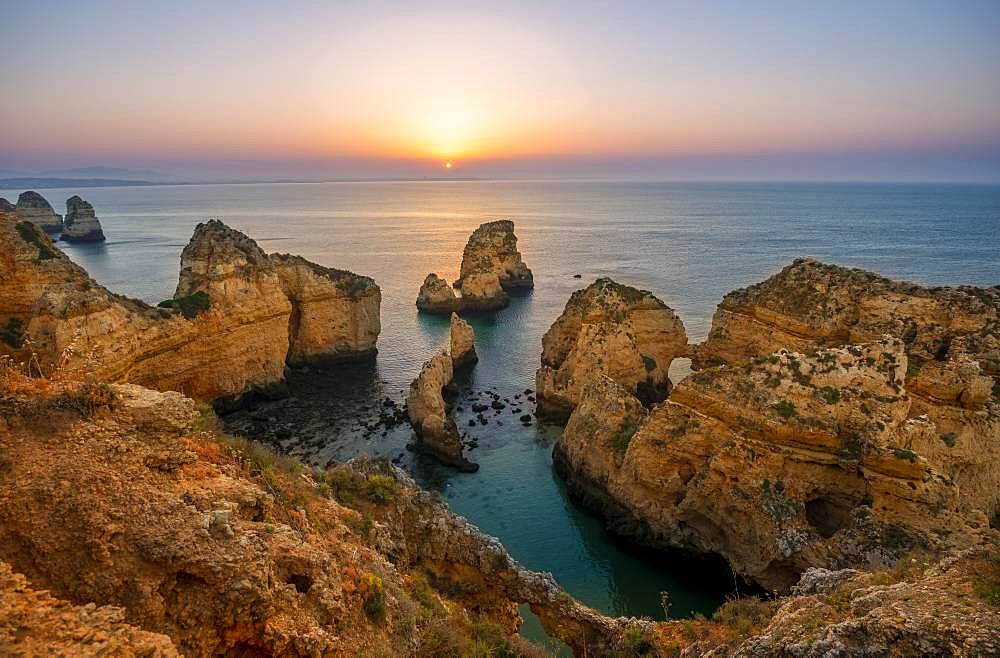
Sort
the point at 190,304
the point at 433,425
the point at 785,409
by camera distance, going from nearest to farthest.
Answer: the point at 785,409
the point at 433,425
the point at 190,304

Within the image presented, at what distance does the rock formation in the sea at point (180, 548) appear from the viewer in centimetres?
738

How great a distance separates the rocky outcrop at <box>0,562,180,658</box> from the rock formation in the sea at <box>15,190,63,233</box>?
12500 cm

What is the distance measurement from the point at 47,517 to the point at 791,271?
109 feet

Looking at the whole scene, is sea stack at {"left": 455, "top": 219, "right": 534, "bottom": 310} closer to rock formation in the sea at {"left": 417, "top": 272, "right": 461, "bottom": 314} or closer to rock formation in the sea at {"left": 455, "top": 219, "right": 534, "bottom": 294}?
rock formation in the sea at {"left": 455, "top": 219, "right": 534, "bottom": 294}

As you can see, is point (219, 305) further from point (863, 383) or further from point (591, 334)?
point (863, 383)

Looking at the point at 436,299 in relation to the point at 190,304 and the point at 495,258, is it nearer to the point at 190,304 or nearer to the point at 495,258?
the point at 495,258

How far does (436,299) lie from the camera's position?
58.8 meters

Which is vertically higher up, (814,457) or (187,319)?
(187,319)

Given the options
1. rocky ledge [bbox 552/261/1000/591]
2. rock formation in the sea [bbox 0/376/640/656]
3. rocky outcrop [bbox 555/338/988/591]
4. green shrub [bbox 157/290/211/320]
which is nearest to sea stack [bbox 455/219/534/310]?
green shrub [bbox 157/290/211/320]

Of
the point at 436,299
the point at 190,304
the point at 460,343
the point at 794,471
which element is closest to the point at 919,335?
the point at 794,471

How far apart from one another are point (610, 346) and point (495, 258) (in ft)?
116

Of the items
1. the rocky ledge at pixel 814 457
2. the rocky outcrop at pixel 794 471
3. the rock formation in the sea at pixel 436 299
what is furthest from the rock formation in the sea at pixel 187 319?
the rocky outcrop at pixel 794 471

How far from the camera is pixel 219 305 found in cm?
3300

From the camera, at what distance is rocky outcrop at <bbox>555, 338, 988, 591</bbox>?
16766 millimetres
